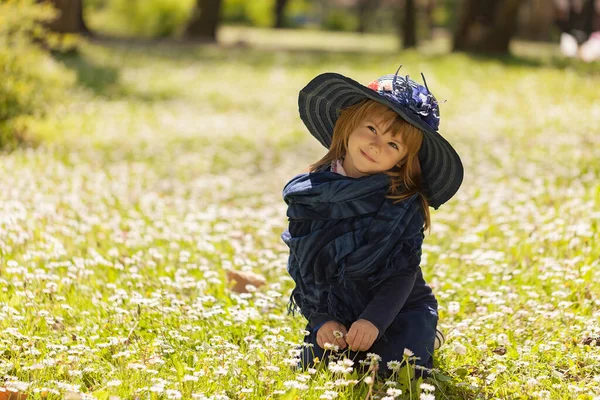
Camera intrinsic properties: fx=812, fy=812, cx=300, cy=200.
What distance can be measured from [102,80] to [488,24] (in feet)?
38.1

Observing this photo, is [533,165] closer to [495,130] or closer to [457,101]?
[495,130]

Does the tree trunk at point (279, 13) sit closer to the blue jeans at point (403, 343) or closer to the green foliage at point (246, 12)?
the green foliage at point (246, 12)

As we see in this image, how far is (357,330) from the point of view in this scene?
11.5 feet

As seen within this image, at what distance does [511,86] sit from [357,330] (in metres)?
15.2

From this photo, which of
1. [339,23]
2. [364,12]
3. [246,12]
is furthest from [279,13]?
[364,12]

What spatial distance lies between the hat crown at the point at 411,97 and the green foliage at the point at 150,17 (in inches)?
1266

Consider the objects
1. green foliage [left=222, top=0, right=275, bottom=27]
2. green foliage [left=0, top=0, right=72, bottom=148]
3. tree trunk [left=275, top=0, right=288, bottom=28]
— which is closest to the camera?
green foliage [left=0, top=0, right=72, bottom=148]

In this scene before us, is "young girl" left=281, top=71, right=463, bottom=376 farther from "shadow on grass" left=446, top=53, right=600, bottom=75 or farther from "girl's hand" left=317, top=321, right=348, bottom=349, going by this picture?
"shadow on grass" left=446, top=53, right=600, bottom=75

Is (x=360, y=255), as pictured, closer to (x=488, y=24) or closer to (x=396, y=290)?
(x=396, y=290)

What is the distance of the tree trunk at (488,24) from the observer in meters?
22.8

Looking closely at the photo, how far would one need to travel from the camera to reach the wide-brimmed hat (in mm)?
3535

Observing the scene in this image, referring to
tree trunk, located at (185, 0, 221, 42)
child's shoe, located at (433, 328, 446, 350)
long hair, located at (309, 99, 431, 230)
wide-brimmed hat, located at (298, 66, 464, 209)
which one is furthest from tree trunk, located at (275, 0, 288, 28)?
child's shoe, located at (433, 328, 446, 350)

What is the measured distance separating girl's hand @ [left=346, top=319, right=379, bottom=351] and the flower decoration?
91cm

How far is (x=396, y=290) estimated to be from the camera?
3623mm
